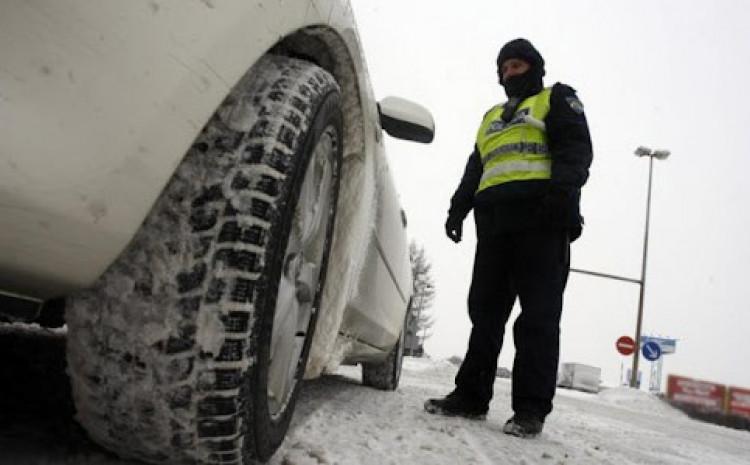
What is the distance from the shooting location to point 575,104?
2787 millimetres

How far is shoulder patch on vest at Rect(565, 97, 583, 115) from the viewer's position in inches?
109

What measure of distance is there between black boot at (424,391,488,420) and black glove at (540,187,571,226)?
1.00 m

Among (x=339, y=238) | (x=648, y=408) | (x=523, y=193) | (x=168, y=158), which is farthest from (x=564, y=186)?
(x=648, y=408)

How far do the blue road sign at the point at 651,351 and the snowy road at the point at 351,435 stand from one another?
607 inches

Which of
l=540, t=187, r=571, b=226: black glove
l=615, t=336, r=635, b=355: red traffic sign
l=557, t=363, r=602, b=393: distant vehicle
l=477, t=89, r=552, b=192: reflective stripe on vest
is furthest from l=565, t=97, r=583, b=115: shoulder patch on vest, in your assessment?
l=615, t=336, r=635, b=355: red traffic sign

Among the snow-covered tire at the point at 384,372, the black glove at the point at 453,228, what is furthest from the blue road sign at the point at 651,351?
the black glove at the point at 453,228

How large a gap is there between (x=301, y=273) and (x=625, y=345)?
Answer: 20.6m

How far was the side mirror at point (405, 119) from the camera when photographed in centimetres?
232

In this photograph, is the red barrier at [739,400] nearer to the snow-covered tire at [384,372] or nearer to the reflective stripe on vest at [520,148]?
the snow-covered tire at [384,372]

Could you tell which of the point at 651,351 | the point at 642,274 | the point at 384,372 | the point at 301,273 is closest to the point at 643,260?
the point at 642,274

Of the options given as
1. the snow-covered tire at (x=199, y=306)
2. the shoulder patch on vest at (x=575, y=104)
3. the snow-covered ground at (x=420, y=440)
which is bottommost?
the snow-covered ground at (x=420, y=440)

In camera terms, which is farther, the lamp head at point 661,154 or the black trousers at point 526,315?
the lamp head at point 661,154

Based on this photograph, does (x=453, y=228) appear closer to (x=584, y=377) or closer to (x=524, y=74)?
(x=524, y=74)

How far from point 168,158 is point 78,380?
0.40 meters
